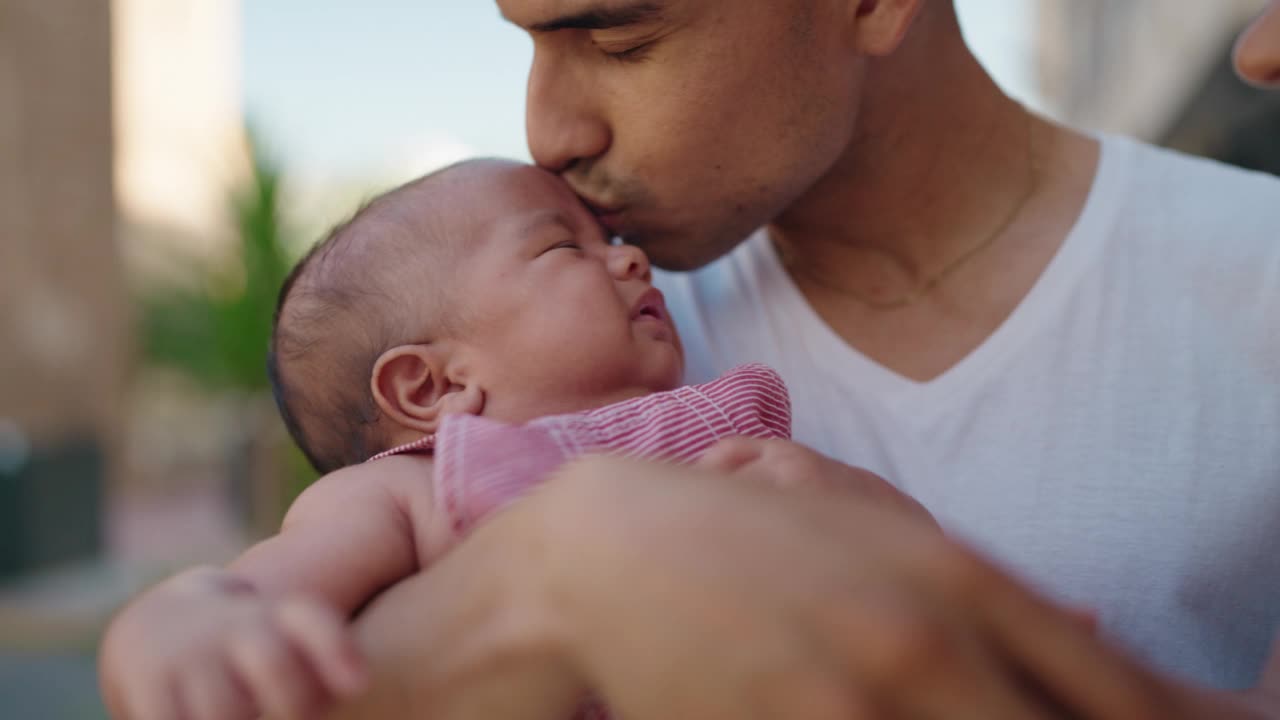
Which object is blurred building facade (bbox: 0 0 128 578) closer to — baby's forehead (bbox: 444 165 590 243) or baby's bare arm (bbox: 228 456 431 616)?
baby's forehead (bbox: 444 165 590 243)

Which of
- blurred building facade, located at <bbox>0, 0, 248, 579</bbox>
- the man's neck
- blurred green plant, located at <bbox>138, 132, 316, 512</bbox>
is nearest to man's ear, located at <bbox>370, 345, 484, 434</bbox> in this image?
the man's neck

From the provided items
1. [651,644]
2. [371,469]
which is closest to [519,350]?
[371,469]

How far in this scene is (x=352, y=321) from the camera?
159cm

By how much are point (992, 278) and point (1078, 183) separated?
23 centimetres

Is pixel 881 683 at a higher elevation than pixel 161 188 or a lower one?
higher

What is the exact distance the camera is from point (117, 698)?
2.87 feet

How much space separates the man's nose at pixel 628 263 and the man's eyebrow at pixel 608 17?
0.32m

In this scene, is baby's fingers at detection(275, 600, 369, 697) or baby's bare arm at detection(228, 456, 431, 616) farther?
baby's bare arm at detection(228, 456, 431, 616)


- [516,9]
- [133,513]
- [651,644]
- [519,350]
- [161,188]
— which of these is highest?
[516,9]

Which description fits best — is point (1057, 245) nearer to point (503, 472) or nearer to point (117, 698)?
point (503, 472)

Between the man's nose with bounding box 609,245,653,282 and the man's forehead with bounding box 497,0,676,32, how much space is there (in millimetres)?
324

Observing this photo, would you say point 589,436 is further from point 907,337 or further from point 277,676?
point 907,337

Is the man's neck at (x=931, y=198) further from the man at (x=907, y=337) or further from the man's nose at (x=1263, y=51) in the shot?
the man's nose at (x=1263, y=51)

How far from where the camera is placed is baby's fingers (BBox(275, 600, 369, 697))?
772 millimetres
